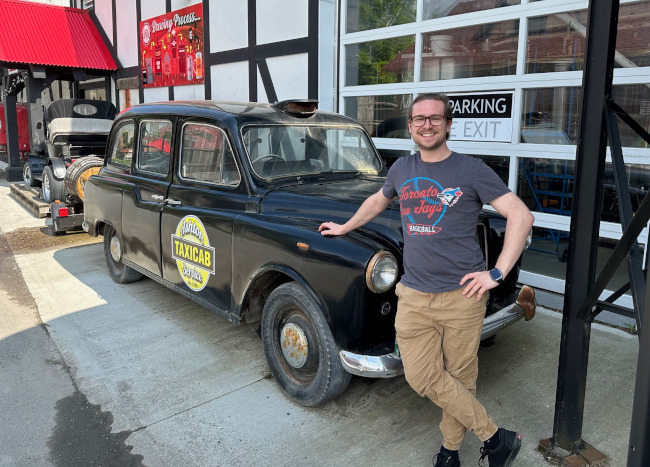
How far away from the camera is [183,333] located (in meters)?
4.74

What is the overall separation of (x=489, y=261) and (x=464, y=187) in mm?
1220

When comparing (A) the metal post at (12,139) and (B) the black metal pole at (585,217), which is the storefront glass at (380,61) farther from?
(A) the metal post at (12,139)

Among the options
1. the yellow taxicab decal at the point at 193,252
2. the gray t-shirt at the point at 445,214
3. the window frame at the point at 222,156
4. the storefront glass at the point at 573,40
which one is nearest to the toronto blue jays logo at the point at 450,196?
the gray t-shirt at the point at 445,214

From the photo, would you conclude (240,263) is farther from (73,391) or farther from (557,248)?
(557,248)

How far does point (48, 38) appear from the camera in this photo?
1504cm

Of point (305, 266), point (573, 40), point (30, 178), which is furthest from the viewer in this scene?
point (30, 178)

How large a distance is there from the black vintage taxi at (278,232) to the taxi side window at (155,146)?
0.01 meters

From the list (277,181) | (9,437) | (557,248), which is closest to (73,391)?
(9,437)

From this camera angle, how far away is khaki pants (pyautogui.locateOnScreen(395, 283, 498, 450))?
8.51 feet

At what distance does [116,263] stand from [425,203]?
4591 mm

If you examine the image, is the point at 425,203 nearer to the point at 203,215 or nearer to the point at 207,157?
the point at 203,215

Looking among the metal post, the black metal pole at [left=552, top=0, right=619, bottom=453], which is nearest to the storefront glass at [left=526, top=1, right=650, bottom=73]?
the black metal pole at [left=552, top=0, right=619, bottom=453]

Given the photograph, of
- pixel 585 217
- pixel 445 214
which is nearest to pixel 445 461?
pixel 445 214

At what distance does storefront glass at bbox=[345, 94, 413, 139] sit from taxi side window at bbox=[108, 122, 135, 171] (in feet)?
10.3
